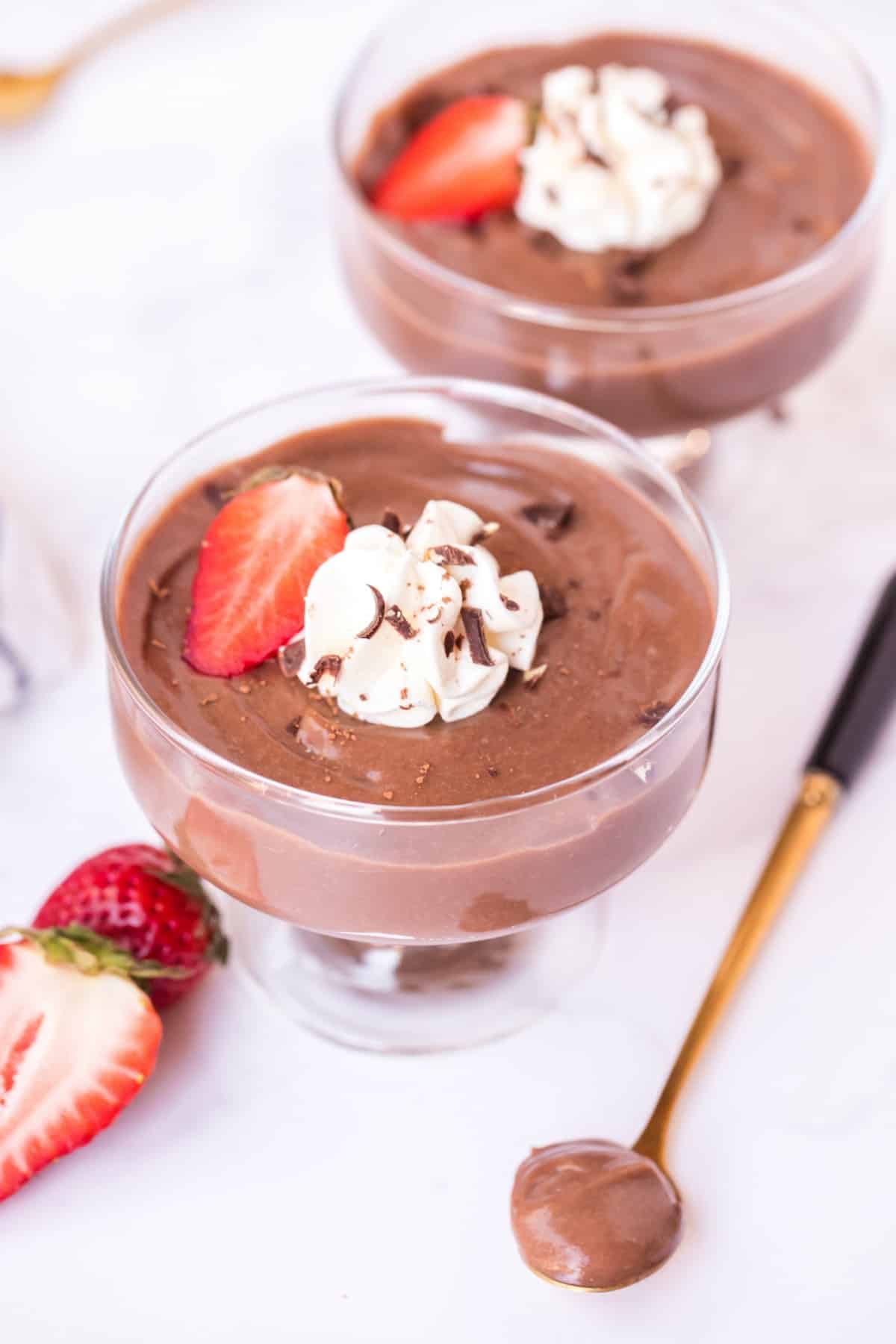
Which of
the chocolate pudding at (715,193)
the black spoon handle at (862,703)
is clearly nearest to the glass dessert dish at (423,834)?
the black spoon handle at (862,703)

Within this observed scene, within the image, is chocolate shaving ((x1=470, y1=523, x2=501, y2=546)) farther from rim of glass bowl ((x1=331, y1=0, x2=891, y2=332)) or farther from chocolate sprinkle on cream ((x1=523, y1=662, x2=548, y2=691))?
rim of glass bowl ((x1=331, y1=0, x2=891, y2=332))

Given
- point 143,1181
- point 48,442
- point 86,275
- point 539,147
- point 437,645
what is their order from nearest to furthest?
point 437,645
point 143,1181
point 539,147
point 48,442
point 86,275

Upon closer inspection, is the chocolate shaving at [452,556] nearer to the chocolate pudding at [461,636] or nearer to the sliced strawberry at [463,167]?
the chocolate pudding at [461,636]

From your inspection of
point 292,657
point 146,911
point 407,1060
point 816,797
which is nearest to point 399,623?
point 292,657

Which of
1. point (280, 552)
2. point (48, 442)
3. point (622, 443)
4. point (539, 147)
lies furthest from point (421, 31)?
point (280, 552)

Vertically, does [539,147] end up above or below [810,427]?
above

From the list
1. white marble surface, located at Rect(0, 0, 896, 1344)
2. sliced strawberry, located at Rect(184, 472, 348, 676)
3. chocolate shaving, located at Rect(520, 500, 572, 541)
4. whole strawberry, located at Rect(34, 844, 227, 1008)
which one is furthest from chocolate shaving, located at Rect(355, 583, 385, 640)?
white marble surface, located at Rect(0, 0, 896, 1344)

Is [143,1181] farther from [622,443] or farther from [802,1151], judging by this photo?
[622,443]
